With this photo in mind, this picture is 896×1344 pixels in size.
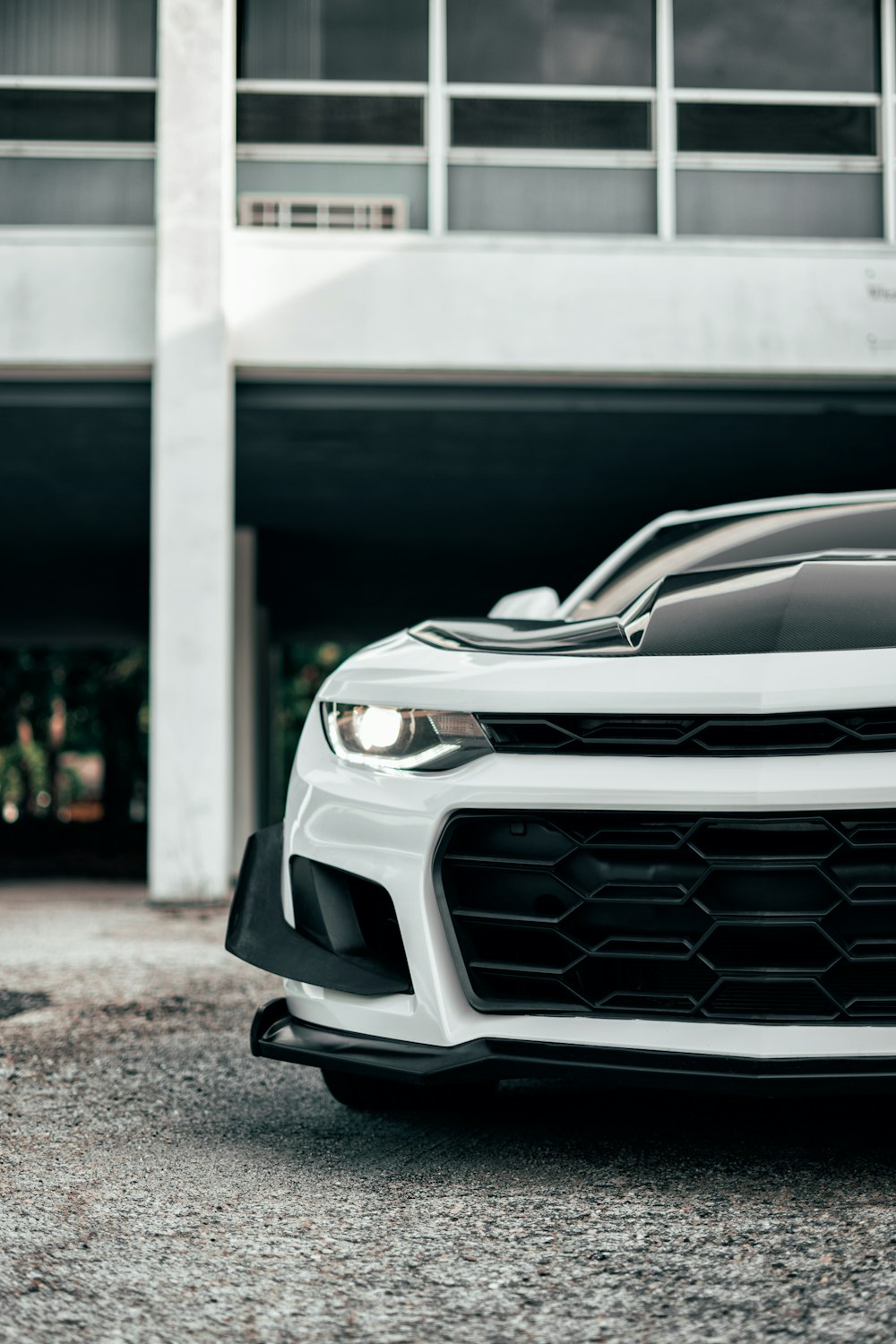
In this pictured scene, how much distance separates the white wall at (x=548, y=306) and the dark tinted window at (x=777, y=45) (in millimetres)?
1385

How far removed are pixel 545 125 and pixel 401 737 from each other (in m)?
6.76

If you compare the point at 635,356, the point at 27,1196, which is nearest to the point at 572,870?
the point at 27,1196

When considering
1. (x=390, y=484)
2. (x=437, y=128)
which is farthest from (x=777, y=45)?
(x=390, y=484)

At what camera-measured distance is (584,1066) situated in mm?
2082

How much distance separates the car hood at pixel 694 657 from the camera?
2.10 m

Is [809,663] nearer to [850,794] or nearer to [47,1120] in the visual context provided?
[850,794]

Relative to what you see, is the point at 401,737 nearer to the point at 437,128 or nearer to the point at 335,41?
the point at 437,128

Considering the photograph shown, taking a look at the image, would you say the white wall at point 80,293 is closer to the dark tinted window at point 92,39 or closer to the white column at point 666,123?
the dark tinted window at point 92,39

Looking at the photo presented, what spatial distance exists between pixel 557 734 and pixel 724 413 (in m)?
6.25

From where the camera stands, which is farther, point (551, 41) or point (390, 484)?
point (390, 484)

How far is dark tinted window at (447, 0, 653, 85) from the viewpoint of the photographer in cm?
807

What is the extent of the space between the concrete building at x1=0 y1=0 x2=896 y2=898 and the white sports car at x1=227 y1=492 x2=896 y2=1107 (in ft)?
15.5

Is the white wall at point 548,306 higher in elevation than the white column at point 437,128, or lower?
lower

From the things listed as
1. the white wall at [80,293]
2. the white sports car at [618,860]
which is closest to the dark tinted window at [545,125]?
the white wall at [80,293]
